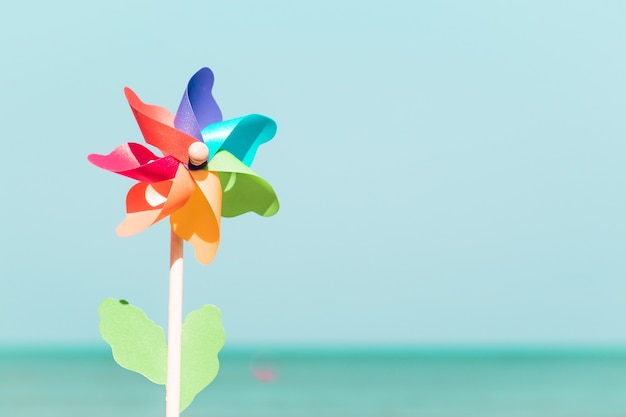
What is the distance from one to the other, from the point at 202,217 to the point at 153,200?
22cm

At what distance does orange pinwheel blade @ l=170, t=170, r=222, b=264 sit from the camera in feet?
14.1

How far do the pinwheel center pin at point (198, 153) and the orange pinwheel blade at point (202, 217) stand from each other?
0.17 ft

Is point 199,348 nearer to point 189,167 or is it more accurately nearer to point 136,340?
point 136,340

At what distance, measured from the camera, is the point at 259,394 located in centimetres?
1440

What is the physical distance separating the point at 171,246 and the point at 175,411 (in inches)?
26.7

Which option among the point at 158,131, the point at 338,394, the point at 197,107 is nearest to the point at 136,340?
the point at 158,131

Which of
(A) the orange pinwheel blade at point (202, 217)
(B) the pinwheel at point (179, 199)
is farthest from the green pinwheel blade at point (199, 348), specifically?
(A) the orange pinwheel blade at point (202, 217)

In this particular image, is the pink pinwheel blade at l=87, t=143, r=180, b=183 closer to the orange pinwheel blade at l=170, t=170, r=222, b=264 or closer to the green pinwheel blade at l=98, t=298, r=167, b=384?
the orange pinwheel blade at l=170, t=170, r=222, b=264

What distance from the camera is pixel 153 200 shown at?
4309mm

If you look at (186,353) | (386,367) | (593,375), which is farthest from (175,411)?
(386,367)

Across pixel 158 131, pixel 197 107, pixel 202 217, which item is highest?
pixel 197 107

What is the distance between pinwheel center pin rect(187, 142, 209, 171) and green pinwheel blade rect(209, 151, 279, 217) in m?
0.06

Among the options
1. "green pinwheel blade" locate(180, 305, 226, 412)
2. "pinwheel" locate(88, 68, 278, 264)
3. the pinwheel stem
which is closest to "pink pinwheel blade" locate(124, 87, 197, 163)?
"pinwheel" locate(88, 68, 278, 264)

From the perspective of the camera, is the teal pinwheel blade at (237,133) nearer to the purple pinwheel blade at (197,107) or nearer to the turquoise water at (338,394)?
the purple pinwheel blade at (197,107)
